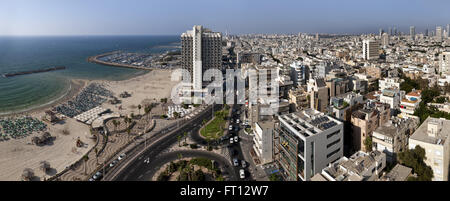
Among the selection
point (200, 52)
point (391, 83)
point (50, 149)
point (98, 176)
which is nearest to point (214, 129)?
point (98, 176)

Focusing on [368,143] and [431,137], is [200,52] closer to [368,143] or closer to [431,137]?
[368,143]

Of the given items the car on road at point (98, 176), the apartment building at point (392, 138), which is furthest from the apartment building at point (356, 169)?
the car on road at point (98, 176)

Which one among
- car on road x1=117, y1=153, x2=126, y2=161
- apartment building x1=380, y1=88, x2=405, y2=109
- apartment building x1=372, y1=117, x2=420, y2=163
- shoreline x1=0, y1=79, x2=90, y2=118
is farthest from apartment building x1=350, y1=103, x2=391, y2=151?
shoreline x1=0, y1=79, x2=90, y2=118

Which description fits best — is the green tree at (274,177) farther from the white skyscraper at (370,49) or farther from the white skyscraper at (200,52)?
the white skyscraper at (370,49)

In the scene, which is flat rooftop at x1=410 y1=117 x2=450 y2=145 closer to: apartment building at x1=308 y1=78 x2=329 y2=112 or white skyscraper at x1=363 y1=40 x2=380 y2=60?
apartment building at x1=308 y1=78 x2=329 y2=112

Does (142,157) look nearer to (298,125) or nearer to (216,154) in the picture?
(216,154)
